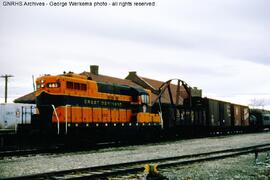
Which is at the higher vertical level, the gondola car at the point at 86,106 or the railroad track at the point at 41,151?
the gondola car at the point at 86,106

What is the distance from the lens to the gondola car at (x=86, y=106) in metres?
17.6

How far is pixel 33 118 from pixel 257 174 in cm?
1115

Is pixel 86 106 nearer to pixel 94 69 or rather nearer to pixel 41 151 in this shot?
pixel 41 151

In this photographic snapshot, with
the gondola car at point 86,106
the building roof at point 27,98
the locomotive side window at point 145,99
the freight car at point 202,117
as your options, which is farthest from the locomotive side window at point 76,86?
the building roof at point 27,98

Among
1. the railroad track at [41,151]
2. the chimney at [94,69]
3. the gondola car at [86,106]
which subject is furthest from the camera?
the chimney at [94,69]

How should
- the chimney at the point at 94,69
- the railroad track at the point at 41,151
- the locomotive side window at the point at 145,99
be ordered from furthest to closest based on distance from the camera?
the chimney at the point at 94,69 → the locomotive side window at the point at 145,99 → the railroad track at the point at 41,151

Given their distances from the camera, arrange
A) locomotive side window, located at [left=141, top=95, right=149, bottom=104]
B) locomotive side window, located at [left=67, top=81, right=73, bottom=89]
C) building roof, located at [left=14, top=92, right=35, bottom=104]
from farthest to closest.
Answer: building roof, located at [left=14, top=92, right=35, bottom=104] < locomotive side window, located at [left=141, top=95, right=149, bottom=104] < locomotive side window, located at [left=67, top=81, right=73, bottom=89]

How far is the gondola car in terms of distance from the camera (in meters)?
17.6

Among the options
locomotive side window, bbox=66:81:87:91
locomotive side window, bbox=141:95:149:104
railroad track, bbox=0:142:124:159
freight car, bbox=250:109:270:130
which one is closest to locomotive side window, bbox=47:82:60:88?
locomotive side window, bbox=66:81:87:91

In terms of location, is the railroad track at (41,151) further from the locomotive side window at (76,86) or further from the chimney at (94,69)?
the chimney at (94,69)

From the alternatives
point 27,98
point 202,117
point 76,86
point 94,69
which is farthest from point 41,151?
point 94,69

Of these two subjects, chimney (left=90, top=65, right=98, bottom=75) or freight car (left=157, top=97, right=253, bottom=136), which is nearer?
freight car (left=157, top=97, right=253, bottom=136)

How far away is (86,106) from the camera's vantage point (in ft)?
63.9

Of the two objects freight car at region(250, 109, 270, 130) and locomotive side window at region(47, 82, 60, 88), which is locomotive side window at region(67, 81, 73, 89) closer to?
locomotive side window at region(47, 82, 60, 88)
